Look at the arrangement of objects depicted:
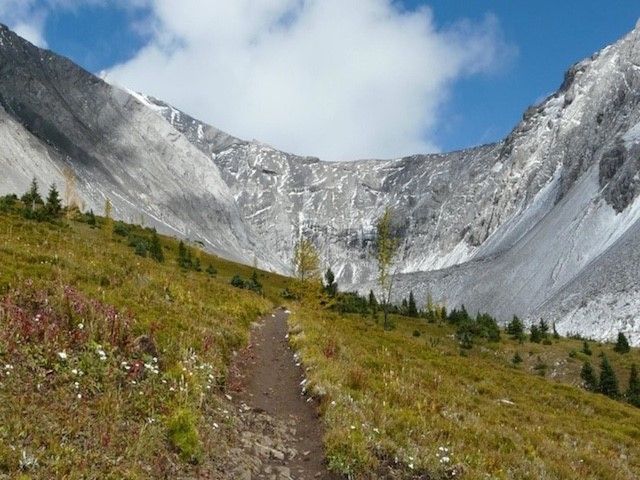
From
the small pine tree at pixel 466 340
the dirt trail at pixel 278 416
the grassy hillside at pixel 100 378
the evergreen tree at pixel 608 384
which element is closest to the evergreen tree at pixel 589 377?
the evergreen tree at pixel 608 384

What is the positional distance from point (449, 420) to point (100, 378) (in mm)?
8095

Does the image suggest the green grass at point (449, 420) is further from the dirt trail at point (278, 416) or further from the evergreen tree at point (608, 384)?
the evergreen tree at point (608, 384)

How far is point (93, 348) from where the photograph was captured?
36.5 feet

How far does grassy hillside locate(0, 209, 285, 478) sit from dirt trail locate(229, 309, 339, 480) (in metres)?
0.76

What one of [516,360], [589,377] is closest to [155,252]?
[516,360]

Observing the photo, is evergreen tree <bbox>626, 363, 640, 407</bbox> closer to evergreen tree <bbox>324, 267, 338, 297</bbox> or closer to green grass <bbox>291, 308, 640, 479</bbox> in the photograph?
green grass <bbox>291, 308, 640, 479</bbox>

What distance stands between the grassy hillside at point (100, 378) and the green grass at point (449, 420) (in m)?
2.70

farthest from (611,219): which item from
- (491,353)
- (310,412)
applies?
(310,412)

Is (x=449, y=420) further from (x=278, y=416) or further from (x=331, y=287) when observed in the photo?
(x=331, y=287)

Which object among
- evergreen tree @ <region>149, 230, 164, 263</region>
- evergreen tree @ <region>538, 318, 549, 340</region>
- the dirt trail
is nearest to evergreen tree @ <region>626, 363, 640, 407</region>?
evergreen tree @ <region>538, 318, 549, 340</region>

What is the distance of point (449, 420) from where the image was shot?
1430 centimetres

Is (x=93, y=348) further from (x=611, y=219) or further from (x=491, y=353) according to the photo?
(x=611, y=219)

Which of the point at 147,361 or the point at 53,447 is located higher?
the point at 147,361

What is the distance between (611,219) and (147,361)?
543 feet
